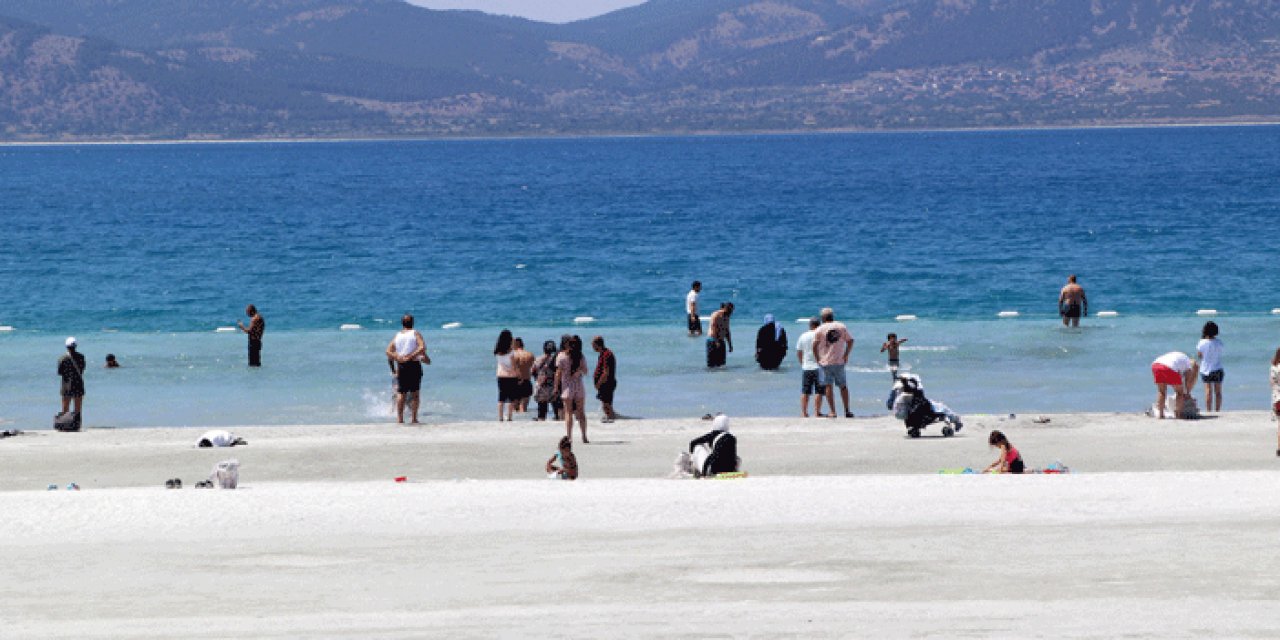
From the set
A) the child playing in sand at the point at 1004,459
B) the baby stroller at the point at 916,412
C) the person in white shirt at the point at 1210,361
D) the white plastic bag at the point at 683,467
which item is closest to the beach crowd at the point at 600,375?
the person in white shirt at the point at 1210,361

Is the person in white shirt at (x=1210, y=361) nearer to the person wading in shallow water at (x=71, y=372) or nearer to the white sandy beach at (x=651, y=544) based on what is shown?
the white sandy beach at (x=651, y=544)

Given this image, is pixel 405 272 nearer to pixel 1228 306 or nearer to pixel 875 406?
pixel 1228 306

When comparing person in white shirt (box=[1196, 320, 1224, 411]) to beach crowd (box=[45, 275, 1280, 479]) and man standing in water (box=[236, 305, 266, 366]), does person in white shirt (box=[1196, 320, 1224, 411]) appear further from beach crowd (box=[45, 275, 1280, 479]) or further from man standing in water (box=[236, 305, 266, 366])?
man standing in water (box=[236, 305, 266, 366])

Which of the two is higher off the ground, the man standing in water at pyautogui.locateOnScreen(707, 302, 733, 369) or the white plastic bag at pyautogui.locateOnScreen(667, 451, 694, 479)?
the man standing in water at pyautogui.locateOnScreen(707, 302, 733, 369)

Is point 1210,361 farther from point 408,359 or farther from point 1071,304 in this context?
point 1071,304

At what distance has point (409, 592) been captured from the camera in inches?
546

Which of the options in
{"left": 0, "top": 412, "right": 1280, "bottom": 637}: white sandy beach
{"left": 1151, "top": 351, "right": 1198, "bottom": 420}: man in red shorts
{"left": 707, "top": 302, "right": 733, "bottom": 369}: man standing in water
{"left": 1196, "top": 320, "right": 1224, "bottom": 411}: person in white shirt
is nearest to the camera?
{"left": 0, "top": 412, "right": 1280, "bottom": 637}: white sandy beach

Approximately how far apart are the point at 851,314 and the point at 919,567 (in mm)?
34972

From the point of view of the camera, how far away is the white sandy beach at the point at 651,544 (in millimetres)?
12953

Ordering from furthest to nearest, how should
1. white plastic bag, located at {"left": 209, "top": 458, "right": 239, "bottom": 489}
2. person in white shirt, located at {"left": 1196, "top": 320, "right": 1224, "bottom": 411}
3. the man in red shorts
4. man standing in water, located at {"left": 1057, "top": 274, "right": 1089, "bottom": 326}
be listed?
man standing in water, located at {"left": 1057, "top": 274, "right": 1089, "bottom": 326} → person in white shirt, located at {"left": 1196, "top": 320, "right": 1224, "bottom": 411} → the man in red shorts → white plastic bag, located at {"left": 209, "top": 458, "right": 239, "bottom": 489}

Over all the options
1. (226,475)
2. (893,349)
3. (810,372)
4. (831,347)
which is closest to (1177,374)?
(831,347)

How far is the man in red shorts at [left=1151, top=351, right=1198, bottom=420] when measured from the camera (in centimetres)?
2331

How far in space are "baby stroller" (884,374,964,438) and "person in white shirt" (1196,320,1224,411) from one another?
4310 mm

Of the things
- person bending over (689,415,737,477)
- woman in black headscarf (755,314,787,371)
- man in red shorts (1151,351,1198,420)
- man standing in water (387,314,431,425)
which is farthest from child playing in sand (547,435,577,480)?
woman in black headscarf (755,314,787,371)
